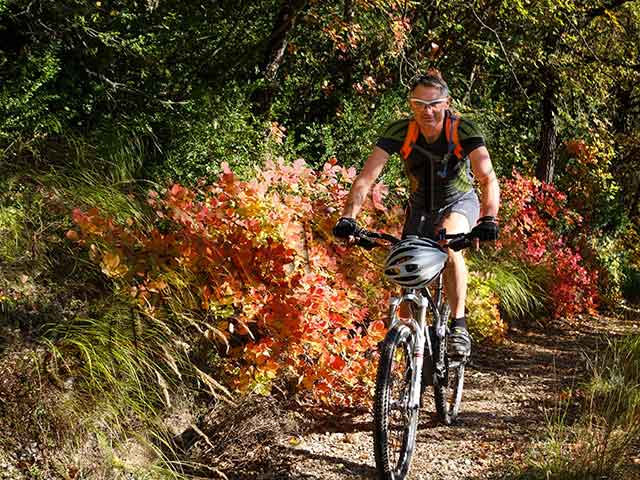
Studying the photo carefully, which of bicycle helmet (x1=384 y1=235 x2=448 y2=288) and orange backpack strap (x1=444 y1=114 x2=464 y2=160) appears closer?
bicycle helmet (x1=384 y1=235 x2=448 y2=288)

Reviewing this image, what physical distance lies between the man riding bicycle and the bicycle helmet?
0.28 meters

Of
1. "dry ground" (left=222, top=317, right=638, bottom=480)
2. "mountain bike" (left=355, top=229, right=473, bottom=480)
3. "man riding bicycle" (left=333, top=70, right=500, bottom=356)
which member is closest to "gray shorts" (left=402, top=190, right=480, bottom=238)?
"man riding bicycle" (left=333, top=70, right=500, bottom=356)

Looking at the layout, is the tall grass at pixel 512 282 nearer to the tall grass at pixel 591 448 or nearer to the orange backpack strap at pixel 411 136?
the tall grass at pixel 591 448

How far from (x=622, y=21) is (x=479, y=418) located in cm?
1179

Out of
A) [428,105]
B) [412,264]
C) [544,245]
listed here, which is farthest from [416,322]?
[544,245]

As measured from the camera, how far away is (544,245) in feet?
33.8

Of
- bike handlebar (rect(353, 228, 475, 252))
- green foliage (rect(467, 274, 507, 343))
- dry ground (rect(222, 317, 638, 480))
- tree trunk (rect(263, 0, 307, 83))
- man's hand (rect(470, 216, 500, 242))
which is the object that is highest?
tree trunk (rect(263, 0, 307, 83))

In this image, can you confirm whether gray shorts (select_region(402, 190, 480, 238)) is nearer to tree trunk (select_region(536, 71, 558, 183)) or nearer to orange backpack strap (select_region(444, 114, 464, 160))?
orange backpack strap (select_region(444, 114, 464, 160))

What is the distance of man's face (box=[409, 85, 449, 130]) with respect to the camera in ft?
13.4

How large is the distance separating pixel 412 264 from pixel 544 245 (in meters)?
7.03

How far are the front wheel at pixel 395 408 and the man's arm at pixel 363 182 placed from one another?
2.27 ft

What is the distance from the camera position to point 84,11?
623 centimetres

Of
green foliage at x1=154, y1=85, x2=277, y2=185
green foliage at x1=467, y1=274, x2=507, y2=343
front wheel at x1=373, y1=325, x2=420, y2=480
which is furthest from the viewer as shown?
green foliage at x1=467, y1=274, x2=507, y2=343

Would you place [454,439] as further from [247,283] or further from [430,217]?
[247,283]
